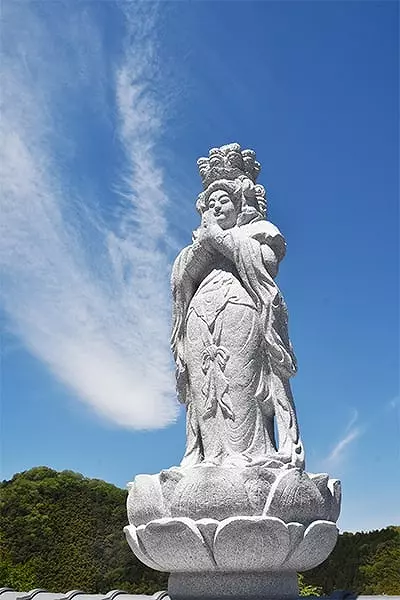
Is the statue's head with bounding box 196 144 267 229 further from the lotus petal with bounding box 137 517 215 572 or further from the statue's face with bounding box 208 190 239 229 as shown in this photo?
the lotus petal with bounding box 137 517 215 572

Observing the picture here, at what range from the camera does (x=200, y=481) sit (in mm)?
4246

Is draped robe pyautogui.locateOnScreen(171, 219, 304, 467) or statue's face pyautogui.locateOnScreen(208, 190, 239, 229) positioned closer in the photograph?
draped robe pyautogui.locateOnScreen(171, 219, 304, 467)

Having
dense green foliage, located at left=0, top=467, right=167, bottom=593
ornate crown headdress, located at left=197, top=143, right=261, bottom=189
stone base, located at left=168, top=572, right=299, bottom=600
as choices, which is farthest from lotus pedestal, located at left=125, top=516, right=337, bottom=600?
dense green foliage, located at left=0, top=467, right=167, bottom=593

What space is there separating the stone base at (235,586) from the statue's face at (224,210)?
254 cm

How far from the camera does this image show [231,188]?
545 cm

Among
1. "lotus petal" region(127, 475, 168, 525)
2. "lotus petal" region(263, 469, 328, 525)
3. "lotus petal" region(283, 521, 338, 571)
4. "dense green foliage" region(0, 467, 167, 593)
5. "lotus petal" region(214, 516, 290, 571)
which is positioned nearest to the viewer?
"lotus petal" region(214, 516, 290, 571)

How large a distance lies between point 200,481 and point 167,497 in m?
0.33

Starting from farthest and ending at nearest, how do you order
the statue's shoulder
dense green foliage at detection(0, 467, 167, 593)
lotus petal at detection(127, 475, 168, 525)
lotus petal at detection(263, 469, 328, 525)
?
dense green foliage at detection(0, 467, 167, 593)
the statue's shoulder
lotus petal at detection(127, 475, 168, 525)
lotus petal at detection(263, 469, 328, 525)

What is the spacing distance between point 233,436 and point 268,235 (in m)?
1.53

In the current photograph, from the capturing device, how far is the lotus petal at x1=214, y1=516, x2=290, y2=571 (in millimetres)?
4062

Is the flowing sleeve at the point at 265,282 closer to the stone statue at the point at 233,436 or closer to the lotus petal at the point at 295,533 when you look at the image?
the stone statue at the point at 233,436

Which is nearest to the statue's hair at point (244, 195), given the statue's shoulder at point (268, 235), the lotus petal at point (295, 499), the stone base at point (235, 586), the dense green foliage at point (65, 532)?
the statue's shoulder at point (268, 235)

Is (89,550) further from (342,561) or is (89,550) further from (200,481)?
(200,481)

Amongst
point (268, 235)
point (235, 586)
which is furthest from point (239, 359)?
point (235, 586)
